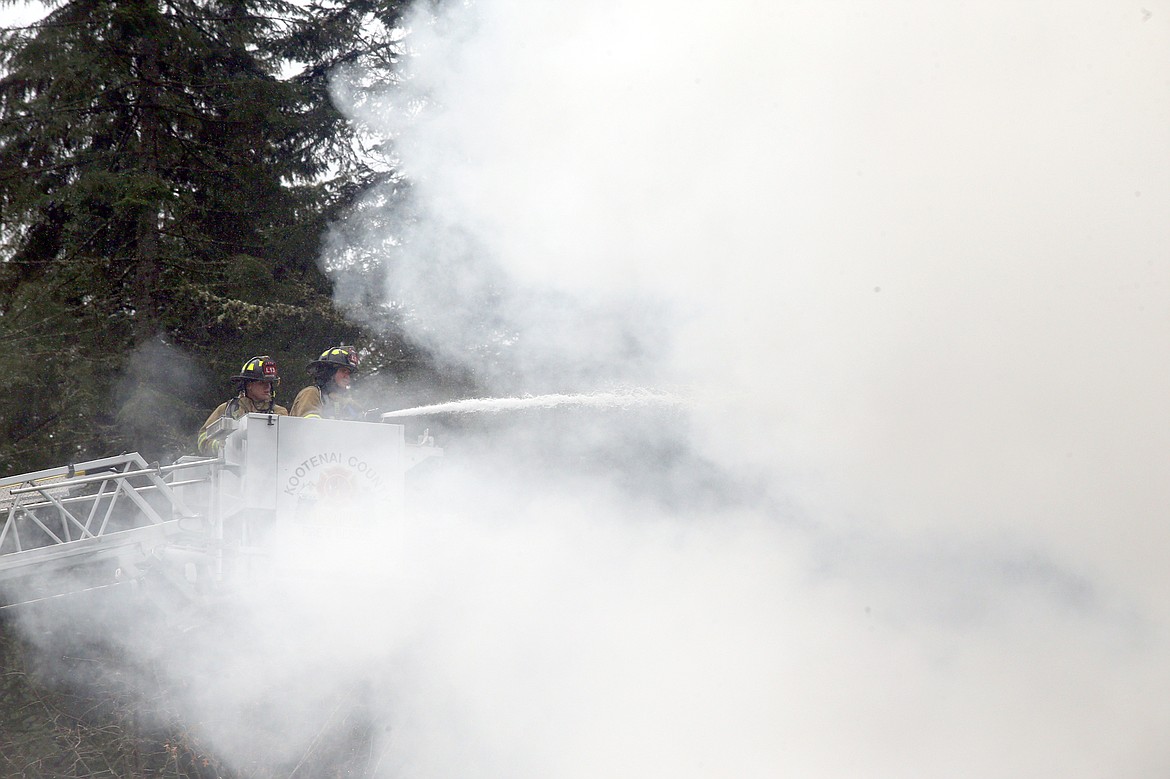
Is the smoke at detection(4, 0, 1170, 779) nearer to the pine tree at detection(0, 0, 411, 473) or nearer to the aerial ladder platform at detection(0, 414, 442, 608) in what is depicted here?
the aerial ladder platform at detection(0, 414, 442, 608)

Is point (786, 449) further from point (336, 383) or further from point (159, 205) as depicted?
point (159, 205)

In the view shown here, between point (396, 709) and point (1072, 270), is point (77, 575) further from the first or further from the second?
point (1072, 270)

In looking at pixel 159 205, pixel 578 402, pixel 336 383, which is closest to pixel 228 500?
pixel 336 383

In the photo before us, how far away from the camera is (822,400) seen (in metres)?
8.58

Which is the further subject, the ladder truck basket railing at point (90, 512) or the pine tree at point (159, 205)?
the pine tree at point (159, 205)

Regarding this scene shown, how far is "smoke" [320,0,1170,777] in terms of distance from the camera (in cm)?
776

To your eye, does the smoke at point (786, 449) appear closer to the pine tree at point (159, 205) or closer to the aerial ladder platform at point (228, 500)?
the aerial ladder platform at point (228, 500)

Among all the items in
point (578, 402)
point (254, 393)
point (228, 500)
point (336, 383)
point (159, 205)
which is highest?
point (159, 205)

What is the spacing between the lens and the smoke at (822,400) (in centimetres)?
776

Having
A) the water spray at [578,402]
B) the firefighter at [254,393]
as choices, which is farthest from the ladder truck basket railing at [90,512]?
the water spray at [578,402]

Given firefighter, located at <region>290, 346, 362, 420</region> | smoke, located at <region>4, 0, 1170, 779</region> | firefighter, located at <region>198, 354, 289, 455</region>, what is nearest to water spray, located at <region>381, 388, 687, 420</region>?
smoke, located at <region>4, 0, 1170, 779</region>

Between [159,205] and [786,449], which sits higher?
[159,205]

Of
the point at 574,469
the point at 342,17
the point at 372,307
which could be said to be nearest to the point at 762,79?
the point at 574,469

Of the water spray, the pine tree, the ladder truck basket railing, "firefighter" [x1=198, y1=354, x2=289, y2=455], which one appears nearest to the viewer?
the ladder truck basket railing
